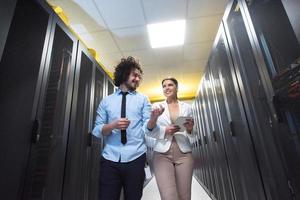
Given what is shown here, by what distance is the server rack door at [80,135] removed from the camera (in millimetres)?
1523

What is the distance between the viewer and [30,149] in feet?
A: 3.62

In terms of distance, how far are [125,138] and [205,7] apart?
2347 millimetres

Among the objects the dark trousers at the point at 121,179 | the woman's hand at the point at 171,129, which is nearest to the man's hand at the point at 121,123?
the dark trousers at the point at 121,179

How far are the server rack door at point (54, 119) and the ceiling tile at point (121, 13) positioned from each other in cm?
112

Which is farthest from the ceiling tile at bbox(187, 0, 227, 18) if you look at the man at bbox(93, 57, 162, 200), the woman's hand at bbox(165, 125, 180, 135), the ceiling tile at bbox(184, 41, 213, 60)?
the woman's hand at bbox(165, 125, 180, 135)

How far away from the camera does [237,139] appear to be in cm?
155

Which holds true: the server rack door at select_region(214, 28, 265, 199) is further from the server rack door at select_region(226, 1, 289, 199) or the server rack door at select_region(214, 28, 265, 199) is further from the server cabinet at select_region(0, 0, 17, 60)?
the server cabinet at select_region(0, 0, 17, 60)

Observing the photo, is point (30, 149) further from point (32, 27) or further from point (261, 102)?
point (261, 102)

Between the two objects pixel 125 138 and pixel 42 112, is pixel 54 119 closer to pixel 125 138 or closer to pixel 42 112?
pixel 42 112

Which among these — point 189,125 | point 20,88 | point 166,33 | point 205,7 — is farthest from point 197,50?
point 20,88

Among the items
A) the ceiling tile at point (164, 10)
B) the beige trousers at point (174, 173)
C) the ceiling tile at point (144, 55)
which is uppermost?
the ceiling tile at point (164, 10)

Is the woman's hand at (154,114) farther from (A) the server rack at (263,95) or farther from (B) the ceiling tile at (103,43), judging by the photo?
(B) the ceiling tile at (103,43)

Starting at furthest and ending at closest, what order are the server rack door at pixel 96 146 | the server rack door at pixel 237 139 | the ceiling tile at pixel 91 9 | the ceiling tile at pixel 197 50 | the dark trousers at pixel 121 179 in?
the ceiling tile at pixel 197 50, the ceiling tile at pixel 91 9, the server rack door at pixel 96 146, the server rack door at pixel 237 139, the dark trousers at pixel 121 179

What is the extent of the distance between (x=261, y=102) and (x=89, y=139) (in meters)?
1.55
